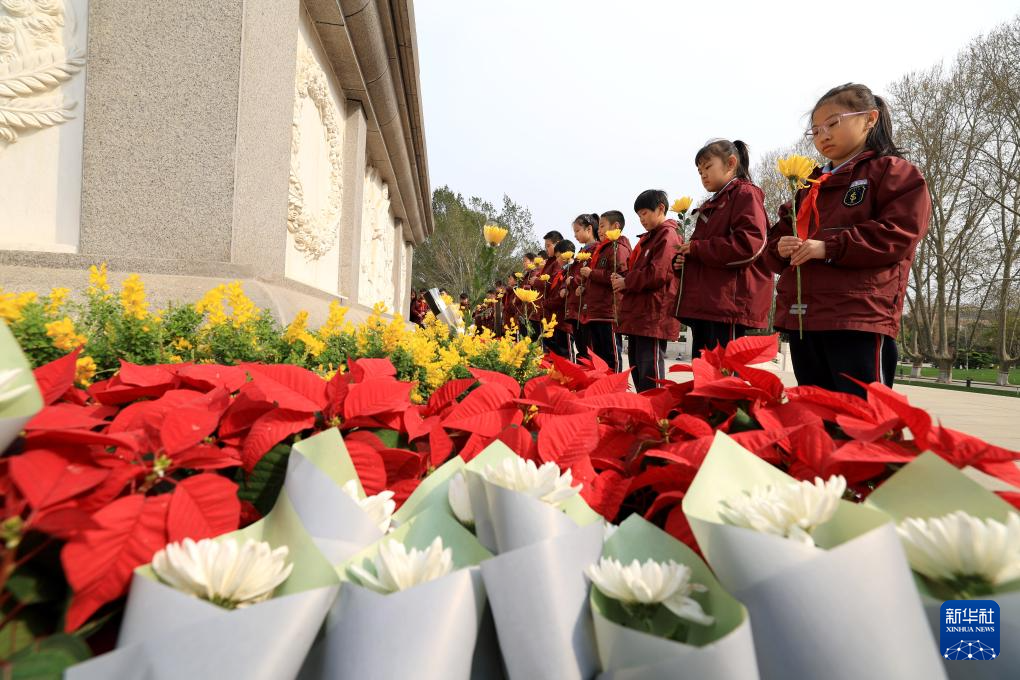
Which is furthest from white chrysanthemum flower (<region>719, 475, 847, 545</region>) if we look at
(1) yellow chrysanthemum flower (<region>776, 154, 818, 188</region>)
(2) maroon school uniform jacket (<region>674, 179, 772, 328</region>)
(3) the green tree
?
(3) the green tree

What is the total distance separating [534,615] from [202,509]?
0.36 meters

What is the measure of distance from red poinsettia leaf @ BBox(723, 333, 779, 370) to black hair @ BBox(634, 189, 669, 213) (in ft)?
13.9

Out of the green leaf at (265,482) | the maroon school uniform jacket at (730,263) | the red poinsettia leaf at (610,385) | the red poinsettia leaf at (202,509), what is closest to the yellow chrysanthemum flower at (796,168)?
the maroon school uniform jacket at (730,263)

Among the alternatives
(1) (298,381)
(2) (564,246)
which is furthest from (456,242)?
(1) (298,381)

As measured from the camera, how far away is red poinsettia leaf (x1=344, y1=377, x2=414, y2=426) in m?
0.88

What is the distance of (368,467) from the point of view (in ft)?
2.66

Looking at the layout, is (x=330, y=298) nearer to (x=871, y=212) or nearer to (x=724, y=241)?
(x=724, y=241)

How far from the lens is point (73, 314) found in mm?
2377

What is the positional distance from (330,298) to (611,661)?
4385 millimetres

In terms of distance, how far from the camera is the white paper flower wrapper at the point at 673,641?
42 cm

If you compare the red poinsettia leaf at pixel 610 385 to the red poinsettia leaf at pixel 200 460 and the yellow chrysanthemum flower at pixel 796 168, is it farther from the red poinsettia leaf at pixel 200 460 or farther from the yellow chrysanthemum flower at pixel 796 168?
the yellow chrysanthemum flower at pixel 796 168

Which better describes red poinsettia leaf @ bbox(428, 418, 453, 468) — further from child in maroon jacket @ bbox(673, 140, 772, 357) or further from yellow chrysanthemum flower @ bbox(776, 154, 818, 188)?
child in maroon jacket @ bbox(673, 140, 772, 357)

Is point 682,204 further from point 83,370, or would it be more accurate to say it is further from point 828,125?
point 83,370

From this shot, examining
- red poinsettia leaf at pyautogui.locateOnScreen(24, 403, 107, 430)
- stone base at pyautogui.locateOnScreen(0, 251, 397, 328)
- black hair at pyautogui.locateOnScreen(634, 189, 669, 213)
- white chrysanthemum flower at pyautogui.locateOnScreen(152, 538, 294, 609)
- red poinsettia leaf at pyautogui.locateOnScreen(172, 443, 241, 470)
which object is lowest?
white chrysanthemum flower at pyautogui.locateOnScreen(152, 538, 294, 609)
